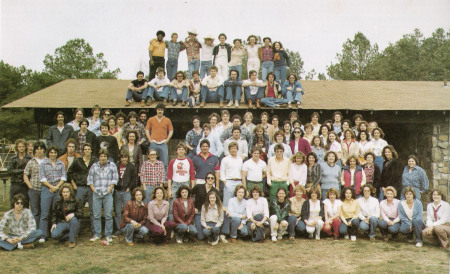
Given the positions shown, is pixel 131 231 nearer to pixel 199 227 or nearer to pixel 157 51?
pixel 199 227

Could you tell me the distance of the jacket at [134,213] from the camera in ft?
24.2

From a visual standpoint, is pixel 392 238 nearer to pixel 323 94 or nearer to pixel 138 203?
pixel 138 203

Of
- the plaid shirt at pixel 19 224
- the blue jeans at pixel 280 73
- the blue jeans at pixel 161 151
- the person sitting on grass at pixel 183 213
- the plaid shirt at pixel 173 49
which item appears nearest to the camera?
the plaid shirt at pixel 19 224

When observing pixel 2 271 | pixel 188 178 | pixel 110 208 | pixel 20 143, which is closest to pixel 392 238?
pixel 188 178

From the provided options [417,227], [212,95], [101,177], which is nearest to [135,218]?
[101,177]

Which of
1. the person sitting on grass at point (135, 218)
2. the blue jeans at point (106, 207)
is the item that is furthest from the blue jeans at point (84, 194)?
the person sitting on grass at point (135, 218)

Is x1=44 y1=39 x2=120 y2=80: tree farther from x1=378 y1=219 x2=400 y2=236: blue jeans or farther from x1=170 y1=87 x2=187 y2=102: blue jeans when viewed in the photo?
x1=378 y1=219 x2=400 y2=236: blue jeans

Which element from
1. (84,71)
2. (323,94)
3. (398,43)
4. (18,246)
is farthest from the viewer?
(84,71)

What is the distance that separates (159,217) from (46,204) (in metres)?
2.10

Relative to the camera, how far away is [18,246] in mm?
7148

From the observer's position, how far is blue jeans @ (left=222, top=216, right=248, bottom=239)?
7.66 metres

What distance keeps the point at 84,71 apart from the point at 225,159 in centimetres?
3361

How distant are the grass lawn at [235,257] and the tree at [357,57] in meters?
27.5

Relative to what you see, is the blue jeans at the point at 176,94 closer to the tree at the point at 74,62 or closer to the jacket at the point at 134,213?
the jacket at the point at 134,213
